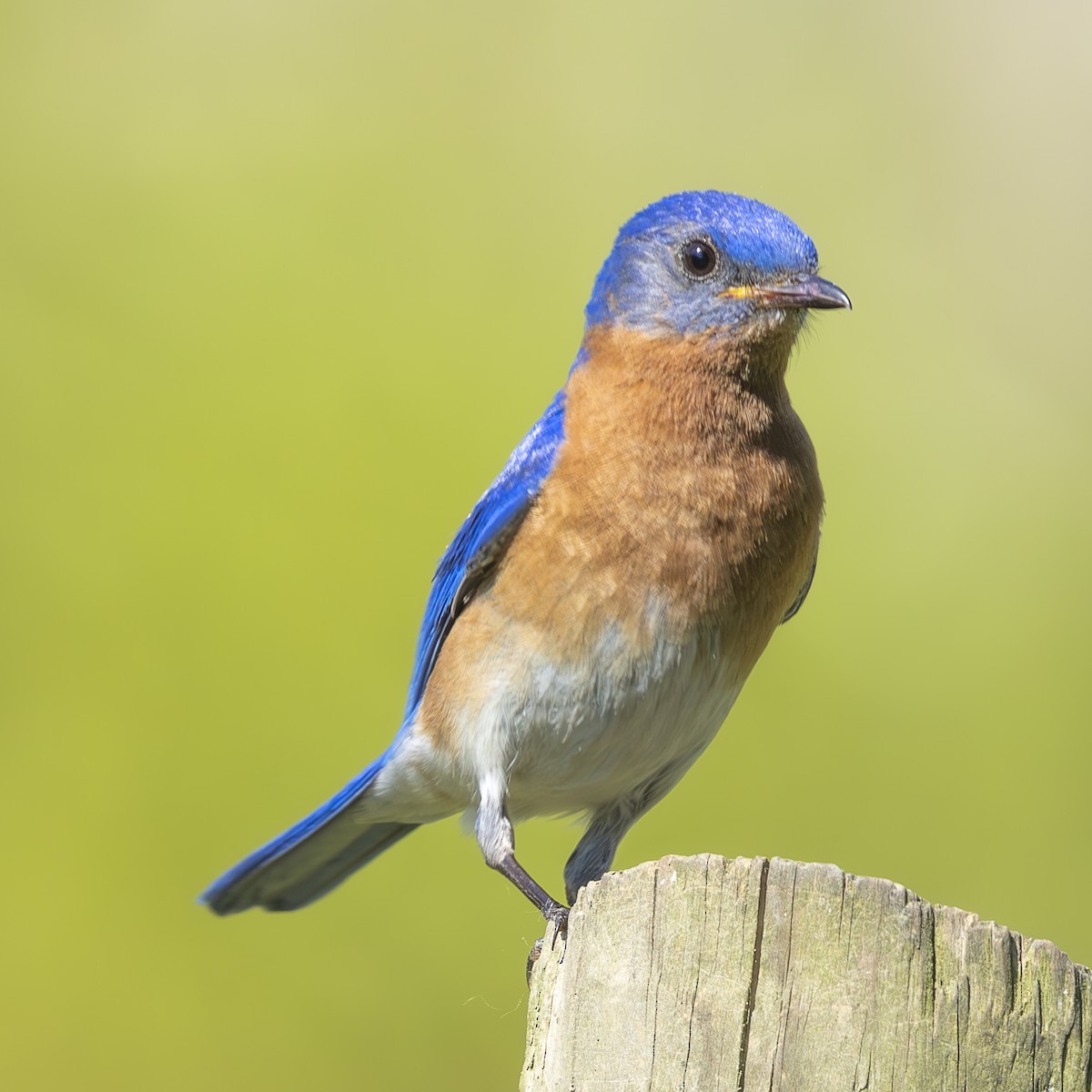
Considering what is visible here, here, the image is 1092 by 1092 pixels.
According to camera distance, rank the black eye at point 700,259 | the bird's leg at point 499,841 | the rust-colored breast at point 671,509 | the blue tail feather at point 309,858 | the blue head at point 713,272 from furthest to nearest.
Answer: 1. the blue tail feather at point 309,858
2. the black eye at point 700,259
3. the blue head at point 713,272
4. the bird's leg at point 499,841
5. the rust-colored breast at point 671,509

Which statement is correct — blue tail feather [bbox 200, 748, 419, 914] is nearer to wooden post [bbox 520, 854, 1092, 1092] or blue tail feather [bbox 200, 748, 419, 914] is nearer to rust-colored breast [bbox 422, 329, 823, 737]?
rust-colored breast [bbox 422, 329, 823, 737]

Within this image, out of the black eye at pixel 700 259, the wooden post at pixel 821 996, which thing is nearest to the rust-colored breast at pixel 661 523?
the black eye at pixel 700 259

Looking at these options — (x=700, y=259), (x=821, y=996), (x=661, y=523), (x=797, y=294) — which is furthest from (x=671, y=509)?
(x=821, y=996)

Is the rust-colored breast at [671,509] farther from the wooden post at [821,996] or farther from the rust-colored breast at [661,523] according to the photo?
the wooden post at [821,996]

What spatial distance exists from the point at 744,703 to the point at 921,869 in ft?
2.99

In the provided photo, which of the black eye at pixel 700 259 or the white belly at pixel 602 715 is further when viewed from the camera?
the black eye at pixel 700 259

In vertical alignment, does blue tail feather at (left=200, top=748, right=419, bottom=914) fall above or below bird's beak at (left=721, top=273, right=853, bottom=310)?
below

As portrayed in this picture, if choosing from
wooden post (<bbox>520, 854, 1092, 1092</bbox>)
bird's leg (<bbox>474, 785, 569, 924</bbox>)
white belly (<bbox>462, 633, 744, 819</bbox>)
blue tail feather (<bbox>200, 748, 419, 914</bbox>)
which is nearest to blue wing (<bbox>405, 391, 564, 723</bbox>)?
white belly (<bbox>462, 633, 744, 819</bbox>)

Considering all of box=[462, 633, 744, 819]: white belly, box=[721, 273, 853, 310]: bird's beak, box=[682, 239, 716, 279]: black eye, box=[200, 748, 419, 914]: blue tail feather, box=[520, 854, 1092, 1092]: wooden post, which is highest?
box=[682, 239, 716, 279]: black eye

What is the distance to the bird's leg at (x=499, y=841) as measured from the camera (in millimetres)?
4492

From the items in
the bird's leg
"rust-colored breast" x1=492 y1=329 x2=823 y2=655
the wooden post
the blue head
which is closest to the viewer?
the wooden post

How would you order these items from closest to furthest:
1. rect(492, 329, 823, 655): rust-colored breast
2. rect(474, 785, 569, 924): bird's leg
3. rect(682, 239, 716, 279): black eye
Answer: rect(492, 329, 823, 655): rust-colored breast → rect(474, 785, 569, 924): bird's leg → rect(682, 239, 716, 279): black eye

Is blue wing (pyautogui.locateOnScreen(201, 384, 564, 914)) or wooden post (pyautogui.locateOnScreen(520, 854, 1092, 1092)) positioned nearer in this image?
wooden post (pyautogui.locateOnScreen(520, 854, 1092, 1092))

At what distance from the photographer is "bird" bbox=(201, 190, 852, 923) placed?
4.38 m
